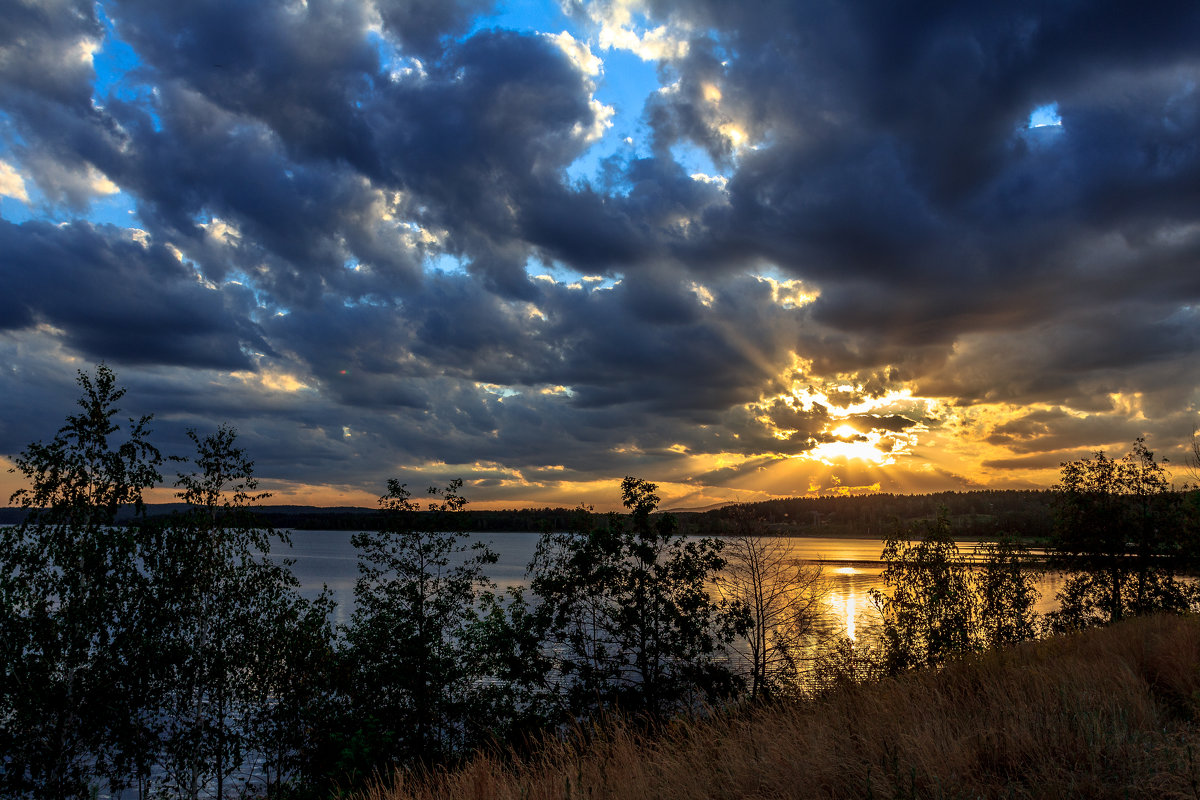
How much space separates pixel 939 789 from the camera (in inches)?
210

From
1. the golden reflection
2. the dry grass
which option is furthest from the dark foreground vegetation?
the golden reflection

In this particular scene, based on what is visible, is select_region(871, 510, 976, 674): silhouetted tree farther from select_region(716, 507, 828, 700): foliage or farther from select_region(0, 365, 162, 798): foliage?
select_region(0, 365, 162, 798): foliage

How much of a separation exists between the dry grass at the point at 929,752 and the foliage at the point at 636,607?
11172 millimetres

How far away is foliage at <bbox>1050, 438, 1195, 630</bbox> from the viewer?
25797 millimetres

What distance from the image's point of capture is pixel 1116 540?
2620 centimetres

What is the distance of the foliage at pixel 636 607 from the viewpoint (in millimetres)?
20016

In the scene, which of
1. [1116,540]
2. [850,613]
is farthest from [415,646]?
[850,613]

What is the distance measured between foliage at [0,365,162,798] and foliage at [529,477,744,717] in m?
12.7

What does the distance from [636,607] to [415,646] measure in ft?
24.1

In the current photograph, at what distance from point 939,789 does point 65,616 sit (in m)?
22.2

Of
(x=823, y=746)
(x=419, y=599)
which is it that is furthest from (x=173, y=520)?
(x=823, y=746)

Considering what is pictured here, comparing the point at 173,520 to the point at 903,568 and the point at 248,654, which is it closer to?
the point at 248,654

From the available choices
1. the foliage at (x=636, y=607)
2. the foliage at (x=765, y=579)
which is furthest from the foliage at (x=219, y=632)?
the foliage at (x=765, y=579)

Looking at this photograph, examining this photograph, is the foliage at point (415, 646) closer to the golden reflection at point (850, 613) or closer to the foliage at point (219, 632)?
the foliage at point (219, 632)
